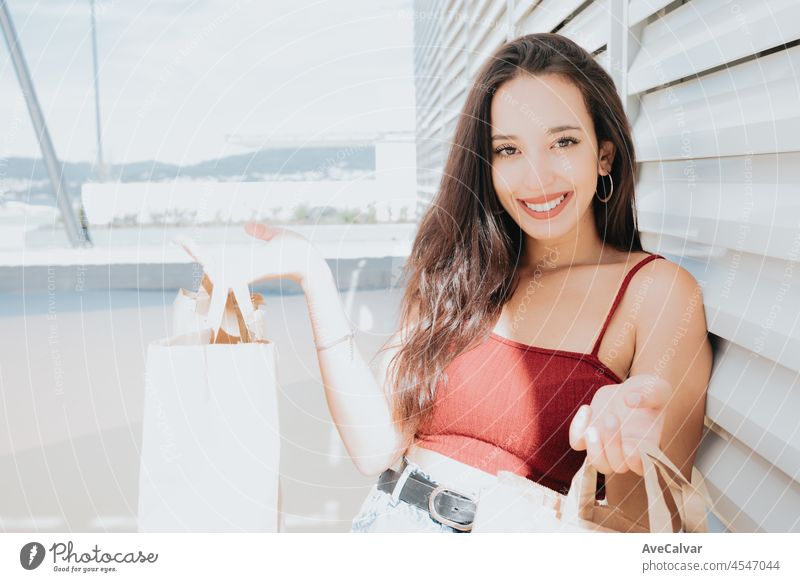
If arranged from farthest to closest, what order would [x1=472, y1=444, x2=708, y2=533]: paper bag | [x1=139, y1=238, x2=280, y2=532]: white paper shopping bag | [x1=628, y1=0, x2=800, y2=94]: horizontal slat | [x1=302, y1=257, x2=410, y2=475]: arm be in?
[x1=302, y1=257, x2=410, y2=475]: arm < [x1=139, y1=238, x2=280, y2=532]: white paper shopping bag < [x1=472, y1=444, x2=708, y2=533]: paper bag < [x1=628, y1=0, x2=800, y2=94]: horizontal slat

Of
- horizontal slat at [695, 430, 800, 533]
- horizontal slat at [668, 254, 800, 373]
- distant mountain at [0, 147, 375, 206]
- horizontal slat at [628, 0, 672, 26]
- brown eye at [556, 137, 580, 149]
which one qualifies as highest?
horizontal slat at [628, 0, 672, 26]

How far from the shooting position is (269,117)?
114 centimetres

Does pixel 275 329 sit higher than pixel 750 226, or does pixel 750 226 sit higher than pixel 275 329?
pixel 750 226

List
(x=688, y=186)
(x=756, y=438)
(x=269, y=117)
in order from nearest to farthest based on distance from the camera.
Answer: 1. (x=756, y=438)
2. (x=688, y=186)
3. (x=269, y=117)

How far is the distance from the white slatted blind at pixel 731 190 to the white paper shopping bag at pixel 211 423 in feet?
1.81

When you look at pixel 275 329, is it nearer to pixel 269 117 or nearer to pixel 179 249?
pixel 179 249

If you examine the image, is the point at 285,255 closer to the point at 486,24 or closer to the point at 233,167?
the point at 233,167

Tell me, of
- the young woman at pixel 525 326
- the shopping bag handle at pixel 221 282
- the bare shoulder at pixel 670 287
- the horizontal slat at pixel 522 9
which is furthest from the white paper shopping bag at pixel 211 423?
the horizontal slat at pixel 522 9

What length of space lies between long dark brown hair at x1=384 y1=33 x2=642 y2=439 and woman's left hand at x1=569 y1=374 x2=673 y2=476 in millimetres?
198

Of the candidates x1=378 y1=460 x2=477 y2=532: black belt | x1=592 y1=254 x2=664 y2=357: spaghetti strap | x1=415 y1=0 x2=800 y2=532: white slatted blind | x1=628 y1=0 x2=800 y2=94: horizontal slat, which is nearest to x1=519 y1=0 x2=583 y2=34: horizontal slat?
x1=415 y1=0 x2=800 y2=532: white slatted blind

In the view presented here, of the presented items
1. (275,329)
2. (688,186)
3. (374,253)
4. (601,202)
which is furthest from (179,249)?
(688,186)

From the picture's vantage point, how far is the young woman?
98 centimetres

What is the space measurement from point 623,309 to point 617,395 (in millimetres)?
108

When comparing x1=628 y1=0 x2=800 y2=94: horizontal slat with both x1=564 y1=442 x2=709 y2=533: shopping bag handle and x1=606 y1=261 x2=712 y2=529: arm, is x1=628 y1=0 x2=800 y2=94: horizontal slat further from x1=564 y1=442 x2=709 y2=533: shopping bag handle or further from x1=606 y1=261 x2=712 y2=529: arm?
x1=564 y1=442 x2=709 y2=533: shopping bag handle
